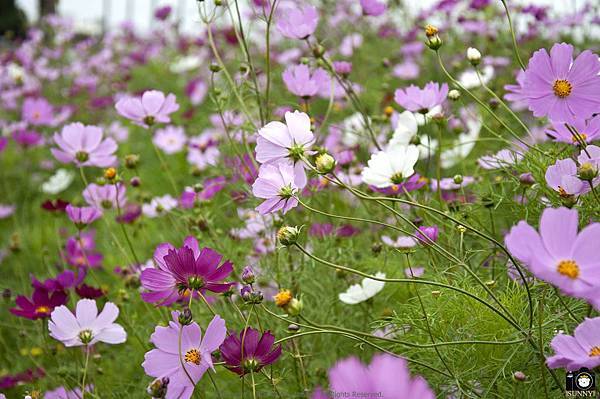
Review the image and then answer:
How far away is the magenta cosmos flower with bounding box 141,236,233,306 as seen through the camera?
654 mm

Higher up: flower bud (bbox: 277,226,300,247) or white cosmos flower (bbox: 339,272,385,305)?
flower bud (bbox: 277,226,300,247)

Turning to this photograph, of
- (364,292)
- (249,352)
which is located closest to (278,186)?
(249,352)

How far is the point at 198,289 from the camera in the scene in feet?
2.23

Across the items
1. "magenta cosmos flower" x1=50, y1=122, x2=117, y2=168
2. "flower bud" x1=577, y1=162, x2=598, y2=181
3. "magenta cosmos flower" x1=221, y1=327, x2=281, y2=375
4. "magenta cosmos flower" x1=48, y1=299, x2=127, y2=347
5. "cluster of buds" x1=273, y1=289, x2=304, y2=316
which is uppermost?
"flower bud" x1=577, y1=162, x2=598, y2=181

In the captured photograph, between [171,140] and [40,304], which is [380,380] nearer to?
[40,304]

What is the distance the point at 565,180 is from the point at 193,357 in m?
0.44

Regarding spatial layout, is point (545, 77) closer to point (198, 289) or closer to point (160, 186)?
point (198, 289)

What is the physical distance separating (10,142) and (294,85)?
2416mm

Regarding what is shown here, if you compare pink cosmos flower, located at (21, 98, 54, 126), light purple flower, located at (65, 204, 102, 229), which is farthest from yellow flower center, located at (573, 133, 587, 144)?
pink cosmos flower, located at (21, 98, 54, 126)

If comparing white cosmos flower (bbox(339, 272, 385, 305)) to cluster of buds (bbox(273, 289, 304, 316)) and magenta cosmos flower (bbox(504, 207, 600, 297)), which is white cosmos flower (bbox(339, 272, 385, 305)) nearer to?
cluster of buds (bbox(273, 289, 304, 316))

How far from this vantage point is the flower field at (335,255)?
0.65 metres

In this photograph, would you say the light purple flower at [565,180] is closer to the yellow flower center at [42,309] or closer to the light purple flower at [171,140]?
the yellow flower center at [42,309]

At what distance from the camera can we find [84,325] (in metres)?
0.83

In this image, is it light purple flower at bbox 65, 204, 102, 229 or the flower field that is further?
light purple flower at bbox 65, 204, 102, 229
